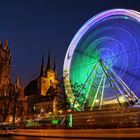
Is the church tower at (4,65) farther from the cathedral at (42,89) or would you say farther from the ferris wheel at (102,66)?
the ferris wheel at (102,66)

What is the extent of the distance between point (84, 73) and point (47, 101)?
87041 millimetres

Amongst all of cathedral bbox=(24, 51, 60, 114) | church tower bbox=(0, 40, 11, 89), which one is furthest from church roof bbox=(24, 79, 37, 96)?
church tower bbox=(0, 40, 11, 89)

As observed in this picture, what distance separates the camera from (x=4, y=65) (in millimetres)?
A: 117250

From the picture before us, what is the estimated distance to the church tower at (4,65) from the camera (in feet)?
372

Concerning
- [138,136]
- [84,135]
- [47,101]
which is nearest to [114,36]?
[84,135]

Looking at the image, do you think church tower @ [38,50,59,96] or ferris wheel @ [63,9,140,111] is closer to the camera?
ferris wheel @ [63,9,140,111]

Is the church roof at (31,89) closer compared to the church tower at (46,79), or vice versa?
the church tower at (46,79)

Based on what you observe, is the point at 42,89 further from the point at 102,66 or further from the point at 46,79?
the point at 102,66

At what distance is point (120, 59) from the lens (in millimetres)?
31219

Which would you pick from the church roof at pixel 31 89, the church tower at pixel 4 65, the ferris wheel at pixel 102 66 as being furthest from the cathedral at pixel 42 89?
the ferris wheel at pixel 102 66

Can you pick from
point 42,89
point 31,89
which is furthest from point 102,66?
point 31,89

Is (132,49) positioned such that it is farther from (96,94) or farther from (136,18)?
(96,94)

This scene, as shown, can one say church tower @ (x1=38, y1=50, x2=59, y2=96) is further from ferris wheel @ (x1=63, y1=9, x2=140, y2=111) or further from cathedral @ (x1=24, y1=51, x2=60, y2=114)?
ferris wheel @ (x1=63, y1=9, x2=140, y2=111)

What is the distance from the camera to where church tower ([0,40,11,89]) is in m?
114
